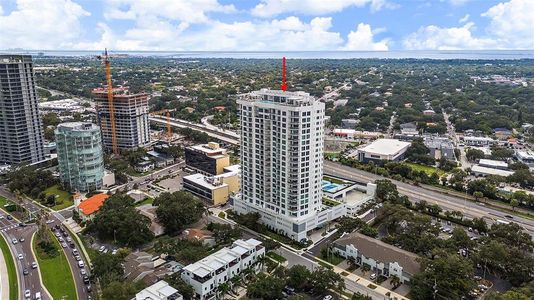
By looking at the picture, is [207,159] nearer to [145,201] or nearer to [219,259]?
[145,201]

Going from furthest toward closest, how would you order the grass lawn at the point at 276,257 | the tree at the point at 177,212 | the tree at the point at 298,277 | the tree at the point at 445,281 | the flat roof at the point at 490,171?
the flat roof at the point at 490,171, the tree at the point at 177,212, the grass lawn at the point at 276,257, the tree at the point at 298,277, the tree at the point at 445,281

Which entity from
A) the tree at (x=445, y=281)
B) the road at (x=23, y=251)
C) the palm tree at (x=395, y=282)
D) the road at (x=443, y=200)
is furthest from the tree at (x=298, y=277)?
the road at (x=443, y=200)

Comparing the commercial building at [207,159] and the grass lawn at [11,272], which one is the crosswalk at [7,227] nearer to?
the grass lawn at [11,272]

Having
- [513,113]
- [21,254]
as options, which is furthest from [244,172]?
Result: [513,113]

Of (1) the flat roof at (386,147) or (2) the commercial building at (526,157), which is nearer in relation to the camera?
(2) the commercial building at (526,157)

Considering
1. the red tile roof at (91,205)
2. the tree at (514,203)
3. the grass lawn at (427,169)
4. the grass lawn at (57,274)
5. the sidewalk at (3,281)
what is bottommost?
the sidewalk at (3,281)

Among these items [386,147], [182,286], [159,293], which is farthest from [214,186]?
[386,147]

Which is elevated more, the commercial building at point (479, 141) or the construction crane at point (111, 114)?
the construction crane at point (111, 114)

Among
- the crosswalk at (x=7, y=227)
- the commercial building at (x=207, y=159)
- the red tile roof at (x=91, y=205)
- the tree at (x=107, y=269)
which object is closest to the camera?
the tree at (x=107, y=269)

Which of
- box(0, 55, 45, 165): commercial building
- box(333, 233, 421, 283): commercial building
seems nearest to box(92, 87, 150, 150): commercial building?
box(0, 55, 45, 165): commercial building
